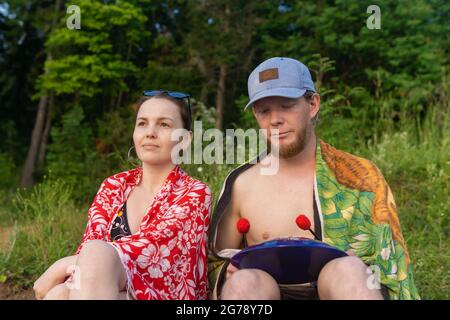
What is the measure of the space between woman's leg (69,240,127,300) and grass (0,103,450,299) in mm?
2238

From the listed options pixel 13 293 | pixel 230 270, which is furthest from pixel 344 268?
pixel 13 293

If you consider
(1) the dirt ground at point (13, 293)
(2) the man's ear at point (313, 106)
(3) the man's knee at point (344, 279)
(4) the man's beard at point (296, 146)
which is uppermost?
(2) the man's ear at point (313, 106)

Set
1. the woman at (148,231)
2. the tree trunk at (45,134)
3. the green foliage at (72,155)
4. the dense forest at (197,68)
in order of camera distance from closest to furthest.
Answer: the woman at (148,231)
the dense forest at (197,68)
the green foliage at (72,155)
the tree trunk at (45,134)

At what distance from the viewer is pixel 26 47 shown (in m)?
17.5

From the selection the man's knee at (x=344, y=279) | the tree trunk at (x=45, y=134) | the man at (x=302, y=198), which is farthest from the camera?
the tree trunk at (x=45, y=134)

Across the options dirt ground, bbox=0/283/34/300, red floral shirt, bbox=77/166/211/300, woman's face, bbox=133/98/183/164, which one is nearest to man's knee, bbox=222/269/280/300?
red floral shirt, bbox=77/166/211/300

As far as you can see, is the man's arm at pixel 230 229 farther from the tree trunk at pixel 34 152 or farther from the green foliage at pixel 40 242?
the tree trunk at pixel 34 152

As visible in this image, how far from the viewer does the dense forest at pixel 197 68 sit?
8609 mm

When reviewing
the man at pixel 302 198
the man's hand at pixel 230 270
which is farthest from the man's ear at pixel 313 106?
the man's hand at pixel 230 270

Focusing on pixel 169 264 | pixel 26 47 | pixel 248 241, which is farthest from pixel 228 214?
pixel 26 47

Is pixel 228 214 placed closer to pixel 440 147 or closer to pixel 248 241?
pixel 248 241

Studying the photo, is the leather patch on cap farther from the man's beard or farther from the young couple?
the man's beard

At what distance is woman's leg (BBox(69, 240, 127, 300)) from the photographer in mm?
1764

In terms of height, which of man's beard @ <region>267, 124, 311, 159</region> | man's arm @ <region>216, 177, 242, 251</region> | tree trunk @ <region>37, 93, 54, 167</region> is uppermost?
tree trunk @ <region>37, 93, 54, 167</region>
